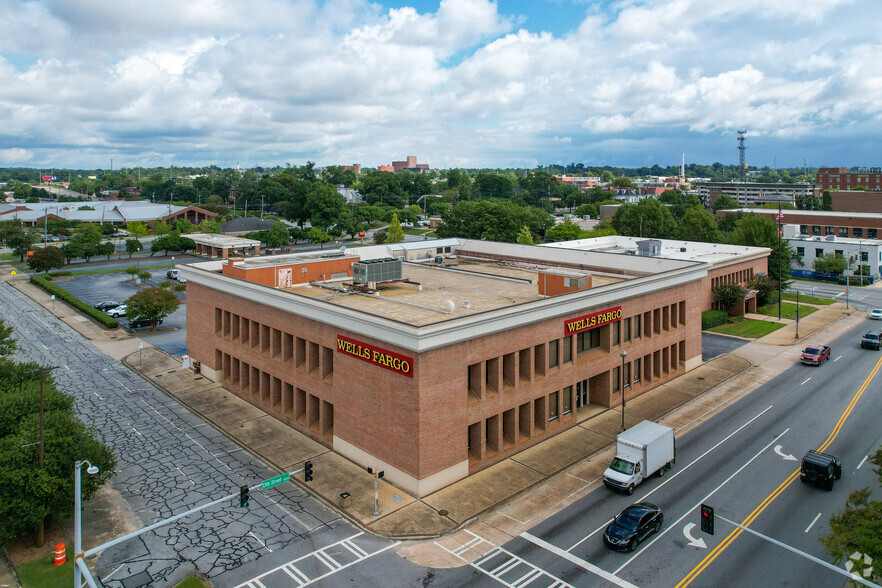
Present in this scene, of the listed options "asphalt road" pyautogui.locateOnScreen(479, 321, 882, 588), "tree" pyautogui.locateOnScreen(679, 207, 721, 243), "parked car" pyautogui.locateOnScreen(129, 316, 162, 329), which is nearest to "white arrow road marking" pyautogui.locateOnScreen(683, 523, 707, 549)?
"asphalt road" pyautogui.locateOnScreen(479, 321, 882, 588)

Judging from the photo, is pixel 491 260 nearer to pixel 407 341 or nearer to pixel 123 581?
pixel 407 341

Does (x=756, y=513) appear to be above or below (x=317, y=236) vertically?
below

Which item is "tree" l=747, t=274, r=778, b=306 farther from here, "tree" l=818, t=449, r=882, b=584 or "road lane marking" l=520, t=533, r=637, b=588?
"road lane marking" l=520, t=533, r=637, b=588

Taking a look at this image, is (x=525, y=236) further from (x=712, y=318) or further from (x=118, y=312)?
(x=118, y=312)

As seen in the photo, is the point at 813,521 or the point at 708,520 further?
the point at 813,521

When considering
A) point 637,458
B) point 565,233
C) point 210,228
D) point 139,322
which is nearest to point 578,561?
point 637,458

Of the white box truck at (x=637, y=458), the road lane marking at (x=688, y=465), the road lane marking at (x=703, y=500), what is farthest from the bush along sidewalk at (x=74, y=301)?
the road lane marking at (x=703, y=500)
